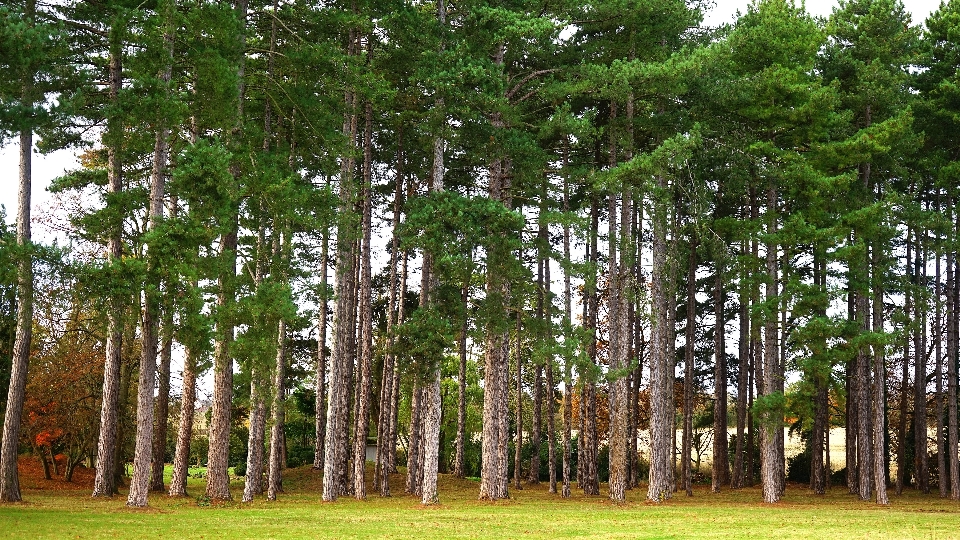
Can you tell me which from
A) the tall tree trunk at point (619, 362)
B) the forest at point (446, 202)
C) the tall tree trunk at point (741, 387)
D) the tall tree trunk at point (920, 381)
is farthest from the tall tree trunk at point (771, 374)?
the tall tree trunk at point (741, 387)

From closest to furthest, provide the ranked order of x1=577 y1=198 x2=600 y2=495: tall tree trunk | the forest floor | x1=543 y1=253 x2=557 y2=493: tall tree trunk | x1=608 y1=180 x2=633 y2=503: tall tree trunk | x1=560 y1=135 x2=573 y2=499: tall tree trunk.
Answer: the forest floor, x1=560 y1=135 x2=573 y2=499: tall tree trunk, x1=543 y1=253 x2=557 y2=493: tall tree trunk, x1=608 y1=180 x2=633 y2=503: tall tree trunk, x1=577 y1=198 x2=600 y2=495: tall tree trunk

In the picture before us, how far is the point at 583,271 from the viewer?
21.9 m

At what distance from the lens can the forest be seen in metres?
17.3

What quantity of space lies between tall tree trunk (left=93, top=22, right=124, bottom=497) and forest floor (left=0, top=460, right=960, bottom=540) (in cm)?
99

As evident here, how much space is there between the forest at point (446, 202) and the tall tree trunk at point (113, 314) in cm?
7

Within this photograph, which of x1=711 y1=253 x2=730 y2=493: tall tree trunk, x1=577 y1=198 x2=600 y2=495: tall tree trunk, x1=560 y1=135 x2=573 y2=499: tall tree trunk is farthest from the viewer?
x1=711 y1=253 x2=730 y2=493: tall tree trunk

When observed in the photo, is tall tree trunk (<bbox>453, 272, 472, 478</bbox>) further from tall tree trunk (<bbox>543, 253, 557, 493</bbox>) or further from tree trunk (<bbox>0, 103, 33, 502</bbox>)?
tree trunk (<bbox>0, 103, 33, 502</bbox>)

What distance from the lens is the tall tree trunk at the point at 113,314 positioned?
16.4 meters

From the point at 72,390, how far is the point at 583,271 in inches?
608

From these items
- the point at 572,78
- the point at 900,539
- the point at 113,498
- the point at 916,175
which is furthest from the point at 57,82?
the point at 916,175

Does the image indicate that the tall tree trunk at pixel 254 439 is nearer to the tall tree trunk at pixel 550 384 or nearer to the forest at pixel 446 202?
the forest at pixel 446 202

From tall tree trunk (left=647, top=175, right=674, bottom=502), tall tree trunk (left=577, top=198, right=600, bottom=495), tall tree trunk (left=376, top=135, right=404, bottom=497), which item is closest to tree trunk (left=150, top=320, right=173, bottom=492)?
tall tree trunk (left=376, top=135, right=404, bottom=497)

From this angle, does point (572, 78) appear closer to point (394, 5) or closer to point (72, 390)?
point (394, 5)

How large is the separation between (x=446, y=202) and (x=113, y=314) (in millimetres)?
7124
